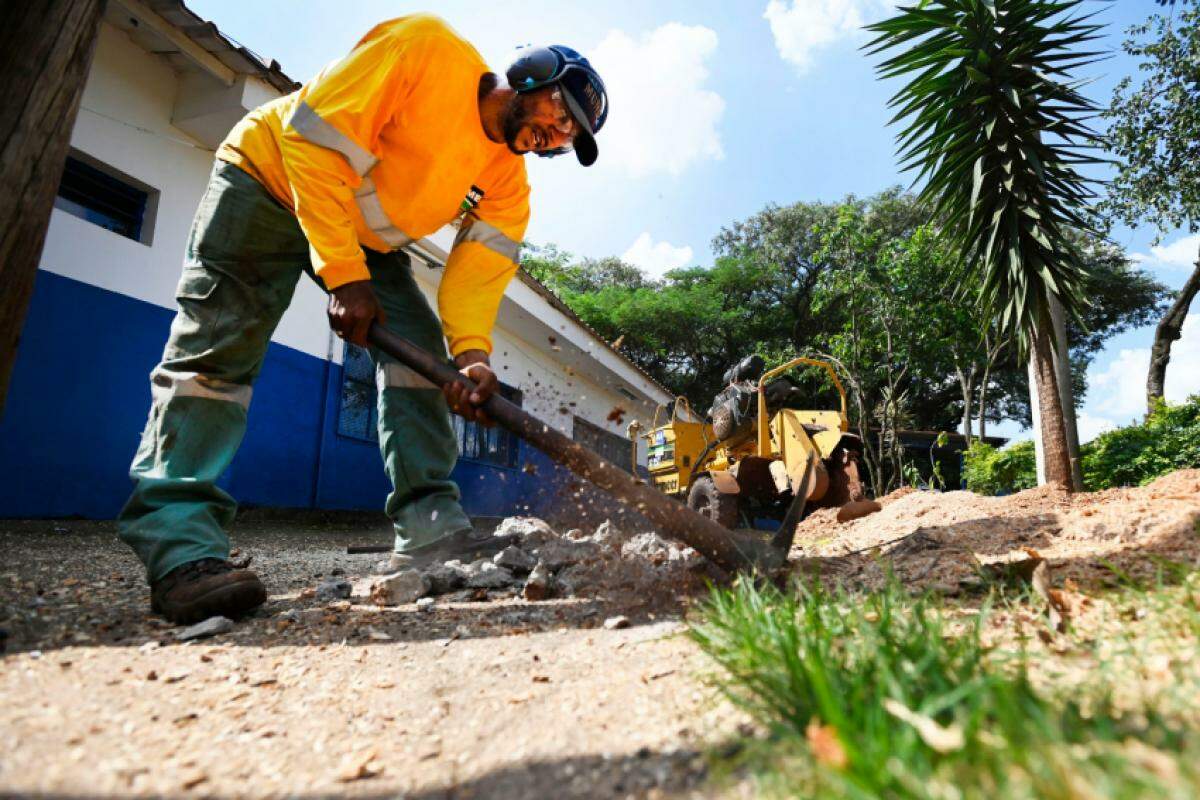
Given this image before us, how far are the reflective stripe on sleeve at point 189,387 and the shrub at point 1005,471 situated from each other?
1293 centimetres

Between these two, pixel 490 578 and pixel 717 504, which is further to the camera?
pixel 717 504

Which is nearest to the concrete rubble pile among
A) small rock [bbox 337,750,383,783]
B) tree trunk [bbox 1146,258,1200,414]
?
small rock [bbox 337,750,383,783]

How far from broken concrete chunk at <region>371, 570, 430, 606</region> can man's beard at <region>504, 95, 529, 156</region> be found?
1.73 metres

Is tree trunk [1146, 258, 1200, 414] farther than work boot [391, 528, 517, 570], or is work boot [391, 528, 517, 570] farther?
tree trunk [1146, 258, 1200, 414]

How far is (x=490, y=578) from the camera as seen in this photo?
2518 mm

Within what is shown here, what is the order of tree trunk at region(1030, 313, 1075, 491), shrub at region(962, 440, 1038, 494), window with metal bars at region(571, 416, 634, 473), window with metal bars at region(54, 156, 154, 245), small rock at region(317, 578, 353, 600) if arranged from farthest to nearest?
window with metal bars at region(571, 416, 634, 473) → shrub at region(962, 440, 1038, 494) → window with metal bars at region(54, 156, 154, 245) → tree trunk at region(1030, 313, 1075, 491) → small rock at region(317, 578, 353, 600)

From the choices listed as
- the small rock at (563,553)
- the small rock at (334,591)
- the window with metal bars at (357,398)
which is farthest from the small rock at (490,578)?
the window with metal bars at (357,398)

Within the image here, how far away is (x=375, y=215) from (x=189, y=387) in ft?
3.08

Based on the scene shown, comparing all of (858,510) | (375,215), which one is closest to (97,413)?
(375,215)

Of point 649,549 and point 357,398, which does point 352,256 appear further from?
point 357,398

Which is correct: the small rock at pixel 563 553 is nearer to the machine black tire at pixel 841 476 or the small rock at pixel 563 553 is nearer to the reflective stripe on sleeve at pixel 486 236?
the reflective stripe on sleeve at pixel 486 236

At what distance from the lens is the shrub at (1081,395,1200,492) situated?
9031 mm

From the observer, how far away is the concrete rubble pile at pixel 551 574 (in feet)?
7.37

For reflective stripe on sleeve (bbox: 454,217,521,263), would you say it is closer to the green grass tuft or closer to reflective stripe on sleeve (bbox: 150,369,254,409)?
reflective stripe on sleeve (bbox: 150,369,254,409)
